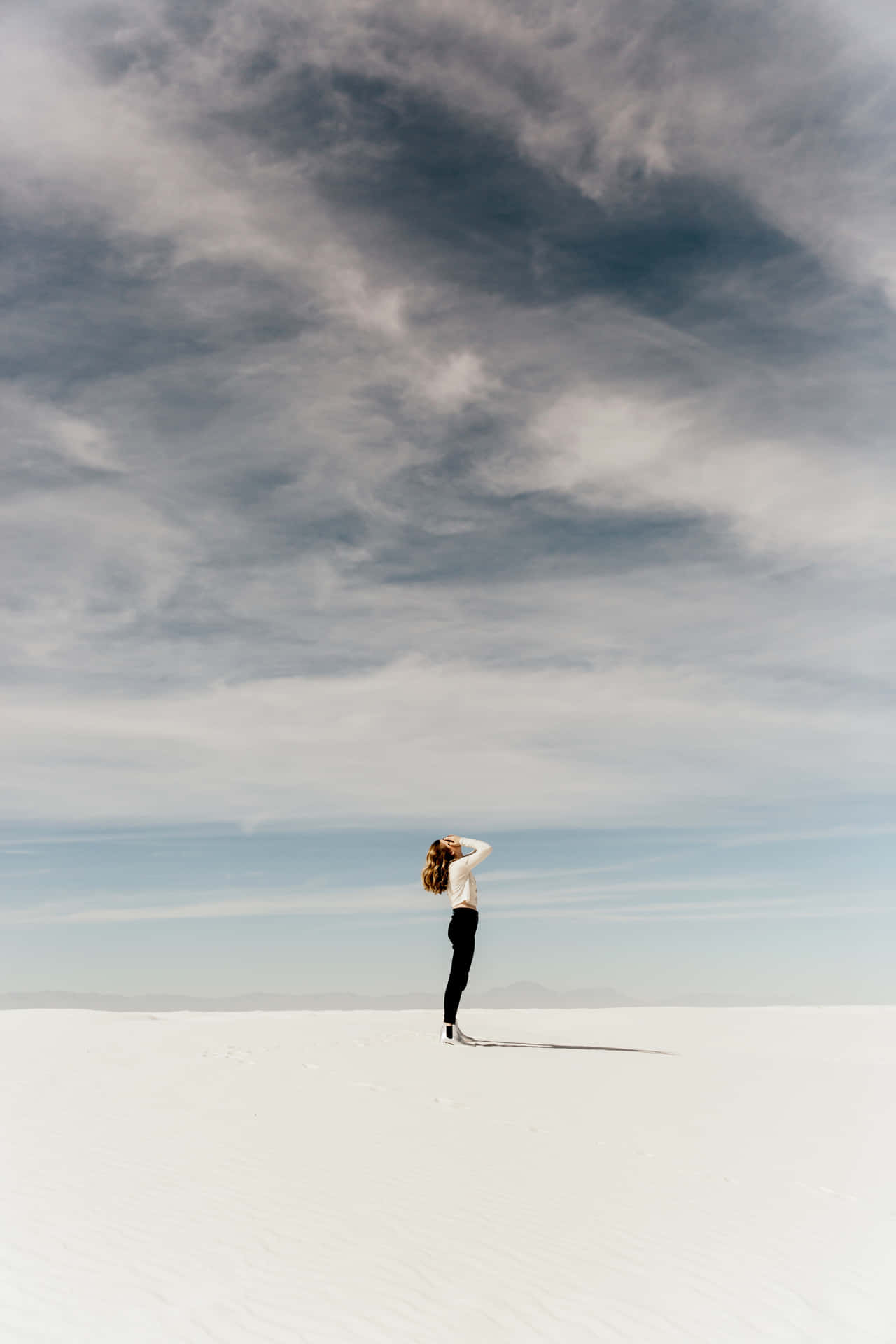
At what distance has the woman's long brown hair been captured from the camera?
13.9 meters

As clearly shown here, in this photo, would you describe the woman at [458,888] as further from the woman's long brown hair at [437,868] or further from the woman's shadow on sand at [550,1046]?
the woman's shadow on sand at [550,1046]

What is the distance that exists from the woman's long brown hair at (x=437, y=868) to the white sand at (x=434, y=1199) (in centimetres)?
225

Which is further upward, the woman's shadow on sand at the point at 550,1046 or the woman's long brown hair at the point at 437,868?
the woman's long brown hair at the point at 437,868

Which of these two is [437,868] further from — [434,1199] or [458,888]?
[434,1199]

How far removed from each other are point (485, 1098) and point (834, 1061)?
7.20 m

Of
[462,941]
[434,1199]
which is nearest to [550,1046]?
[462,941]

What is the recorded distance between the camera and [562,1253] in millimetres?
6621

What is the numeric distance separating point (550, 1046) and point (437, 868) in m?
3.92

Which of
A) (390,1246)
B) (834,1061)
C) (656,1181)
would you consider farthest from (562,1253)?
(834,1061)

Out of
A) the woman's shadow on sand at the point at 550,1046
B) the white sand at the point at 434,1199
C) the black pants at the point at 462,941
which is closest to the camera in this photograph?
the white sand at the point at 434,1199

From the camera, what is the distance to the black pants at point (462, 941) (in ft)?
44.7

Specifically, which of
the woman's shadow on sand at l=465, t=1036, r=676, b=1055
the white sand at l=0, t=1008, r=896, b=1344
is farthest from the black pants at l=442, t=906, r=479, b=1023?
the woman's shadow on sand at l=465, t=1036, r=676, b=1055

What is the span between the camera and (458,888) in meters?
13.8

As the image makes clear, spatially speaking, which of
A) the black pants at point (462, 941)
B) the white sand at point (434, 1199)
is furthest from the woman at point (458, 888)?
the white sand at point (434, 1199)
